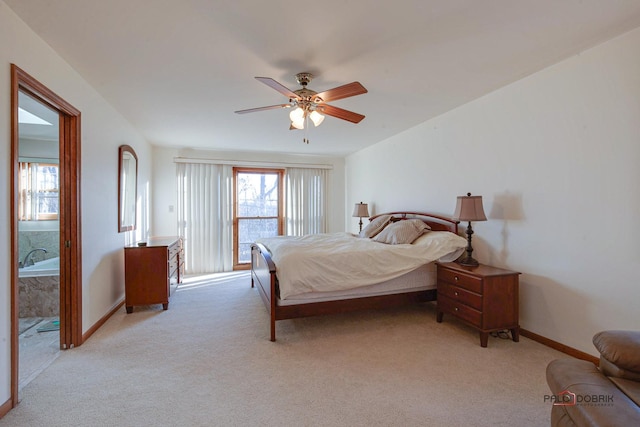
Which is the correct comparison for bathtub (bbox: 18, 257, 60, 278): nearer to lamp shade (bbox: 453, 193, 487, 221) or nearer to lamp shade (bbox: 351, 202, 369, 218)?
lamp shade (bbox: 351, 202, 369, 218)

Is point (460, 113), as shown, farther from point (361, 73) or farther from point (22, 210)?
point (22, 210)

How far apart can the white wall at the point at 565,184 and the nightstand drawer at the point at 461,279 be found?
0.52 metres

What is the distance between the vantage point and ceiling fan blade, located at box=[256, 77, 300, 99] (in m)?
2.01

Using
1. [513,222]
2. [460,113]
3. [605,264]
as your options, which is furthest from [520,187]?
[460,113]

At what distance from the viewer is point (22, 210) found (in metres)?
4.18

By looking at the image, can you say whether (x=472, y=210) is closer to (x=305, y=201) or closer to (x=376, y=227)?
(x=376, y=227)

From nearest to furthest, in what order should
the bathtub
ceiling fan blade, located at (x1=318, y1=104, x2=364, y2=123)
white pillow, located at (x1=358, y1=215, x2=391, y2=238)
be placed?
ceiling fan blade, located at (x1=318, y1=104, x2=364, y2=123) < the bathtub < white pillow, located at (x1=358, y1=215, x2=391, y2=238)

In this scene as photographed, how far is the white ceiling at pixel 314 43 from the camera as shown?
170cm

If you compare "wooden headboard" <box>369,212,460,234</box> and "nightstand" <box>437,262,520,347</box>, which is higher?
"wooden headboard" <box>369,212,460,234</box>

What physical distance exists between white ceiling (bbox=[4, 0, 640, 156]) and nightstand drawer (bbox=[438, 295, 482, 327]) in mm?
2149

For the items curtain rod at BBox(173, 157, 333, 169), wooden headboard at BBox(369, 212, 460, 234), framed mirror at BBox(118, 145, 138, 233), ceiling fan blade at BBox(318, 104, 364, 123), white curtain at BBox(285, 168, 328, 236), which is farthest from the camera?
white curtain at BBox(285, 168, 328, 236)

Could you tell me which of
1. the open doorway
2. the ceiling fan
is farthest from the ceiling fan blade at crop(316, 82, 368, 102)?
the open doorway

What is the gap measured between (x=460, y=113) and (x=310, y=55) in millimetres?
2096

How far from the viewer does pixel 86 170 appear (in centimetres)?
266
